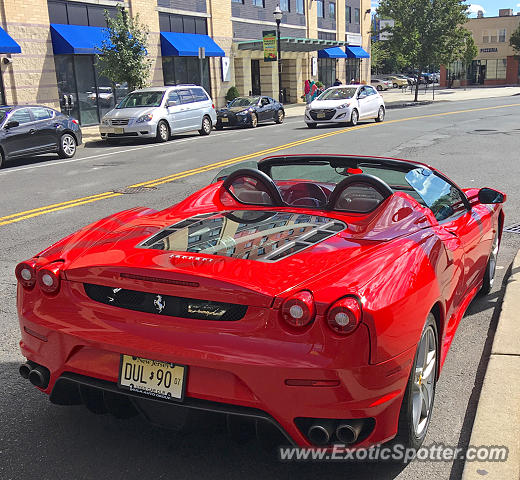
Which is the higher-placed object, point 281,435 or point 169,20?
point 169,20

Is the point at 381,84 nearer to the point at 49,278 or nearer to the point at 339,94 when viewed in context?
the point at 339,94

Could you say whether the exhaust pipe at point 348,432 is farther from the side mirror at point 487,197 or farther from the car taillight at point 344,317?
the side mirror at point 487,197

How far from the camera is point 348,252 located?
3.06m

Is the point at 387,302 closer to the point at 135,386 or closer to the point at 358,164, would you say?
the point at 135,386

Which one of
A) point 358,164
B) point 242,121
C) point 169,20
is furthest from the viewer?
point 169,20

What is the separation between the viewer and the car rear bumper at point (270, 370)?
2.54m

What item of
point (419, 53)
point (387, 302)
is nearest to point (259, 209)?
point (387, 302)

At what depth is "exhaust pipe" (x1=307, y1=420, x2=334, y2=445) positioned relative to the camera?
8.41ft

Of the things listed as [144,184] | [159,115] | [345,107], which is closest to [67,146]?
[159,115]

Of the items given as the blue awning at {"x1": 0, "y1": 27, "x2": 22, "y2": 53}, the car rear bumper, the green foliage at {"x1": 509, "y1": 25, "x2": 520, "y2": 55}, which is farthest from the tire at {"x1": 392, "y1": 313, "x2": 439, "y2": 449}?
the green foliage at {"x1": 509, "y1": 25, "x2": 520, "y2": 55}

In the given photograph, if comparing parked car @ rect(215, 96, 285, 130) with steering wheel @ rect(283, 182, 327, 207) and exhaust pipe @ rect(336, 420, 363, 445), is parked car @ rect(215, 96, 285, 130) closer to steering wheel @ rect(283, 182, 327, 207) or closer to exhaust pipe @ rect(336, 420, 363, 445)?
steering wheel @ rect(283, 182, 327, 207)

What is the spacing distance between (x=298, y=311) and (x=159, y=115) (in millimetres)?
19556

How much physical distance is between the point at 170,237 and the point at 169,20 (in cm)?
3321

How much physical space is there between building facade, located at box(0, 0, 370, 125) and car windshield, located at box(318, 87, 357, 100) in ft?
30.1
